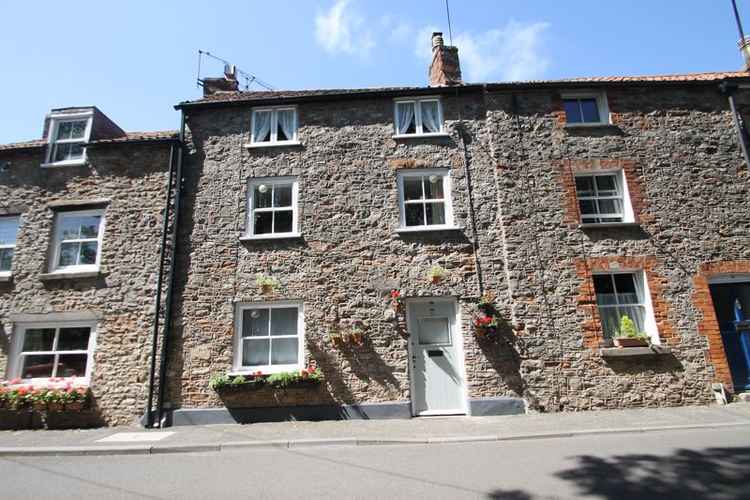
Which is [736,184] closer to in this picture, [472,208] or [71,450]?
[472,208]

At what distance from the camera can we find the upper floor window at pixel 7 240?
11.1 m

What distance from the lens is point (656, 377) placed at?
9375mm

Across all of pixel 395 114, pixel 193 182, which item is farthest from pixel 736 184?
pixel 193 182

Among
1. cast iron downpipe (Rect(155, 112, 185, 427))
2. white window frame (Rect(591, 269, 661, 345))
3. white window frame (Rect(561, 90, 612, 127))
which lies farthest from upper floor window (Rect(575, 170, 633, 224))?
cast iron downpipe (Rect(155, 112, 185, 427))

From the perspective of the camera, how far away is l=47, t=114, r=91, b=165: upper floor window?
11695 mm

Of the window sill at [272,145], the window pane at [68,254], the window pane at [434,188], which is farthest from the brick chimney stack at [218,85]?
the window pane at [434,188]

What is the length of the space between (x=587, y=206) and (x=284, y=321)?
27.5ft

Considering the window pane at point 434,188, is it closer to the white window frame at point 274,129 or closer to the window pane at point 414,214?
the window pane at point 414,214

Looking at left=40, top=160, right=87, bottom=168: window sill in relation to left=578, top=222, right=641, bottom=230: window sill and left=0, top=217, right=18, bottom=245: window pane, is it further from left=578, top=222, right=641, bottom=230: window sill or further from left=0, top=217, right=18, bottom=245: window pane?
left=578, top=222, right=641, bottom=230: window sill

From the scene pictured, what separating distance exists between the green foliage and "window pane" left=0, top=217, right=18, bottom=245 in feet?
52.1

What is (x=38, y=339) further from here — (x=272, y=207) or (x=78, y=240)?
(x=272, y=207)

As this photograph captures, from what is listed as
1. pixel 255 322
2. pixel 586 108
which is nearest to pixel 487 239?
pixel 586 108

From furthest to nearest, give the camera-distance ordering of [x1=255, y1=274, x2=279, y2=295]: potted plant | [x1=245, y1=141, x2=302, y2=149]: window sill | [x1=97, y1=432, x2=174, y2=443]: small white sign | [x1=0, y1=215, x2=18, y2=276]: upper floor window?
[x1=245, y1=141, x2=302, y2=149]: window sill, [x1=0, y1=215, x2=18, y2=276]: upper floor window, [x1=255, y1=274, x2=279, y2=295]: potted plant, [x1=97, y1=432, x2=174, y2=443]: small white sign

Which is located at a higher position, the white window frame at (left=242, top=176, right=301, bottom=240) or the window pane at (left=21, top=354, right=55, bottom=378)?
the white window frame at (left=242, top=176, right=301, bottom=240)
